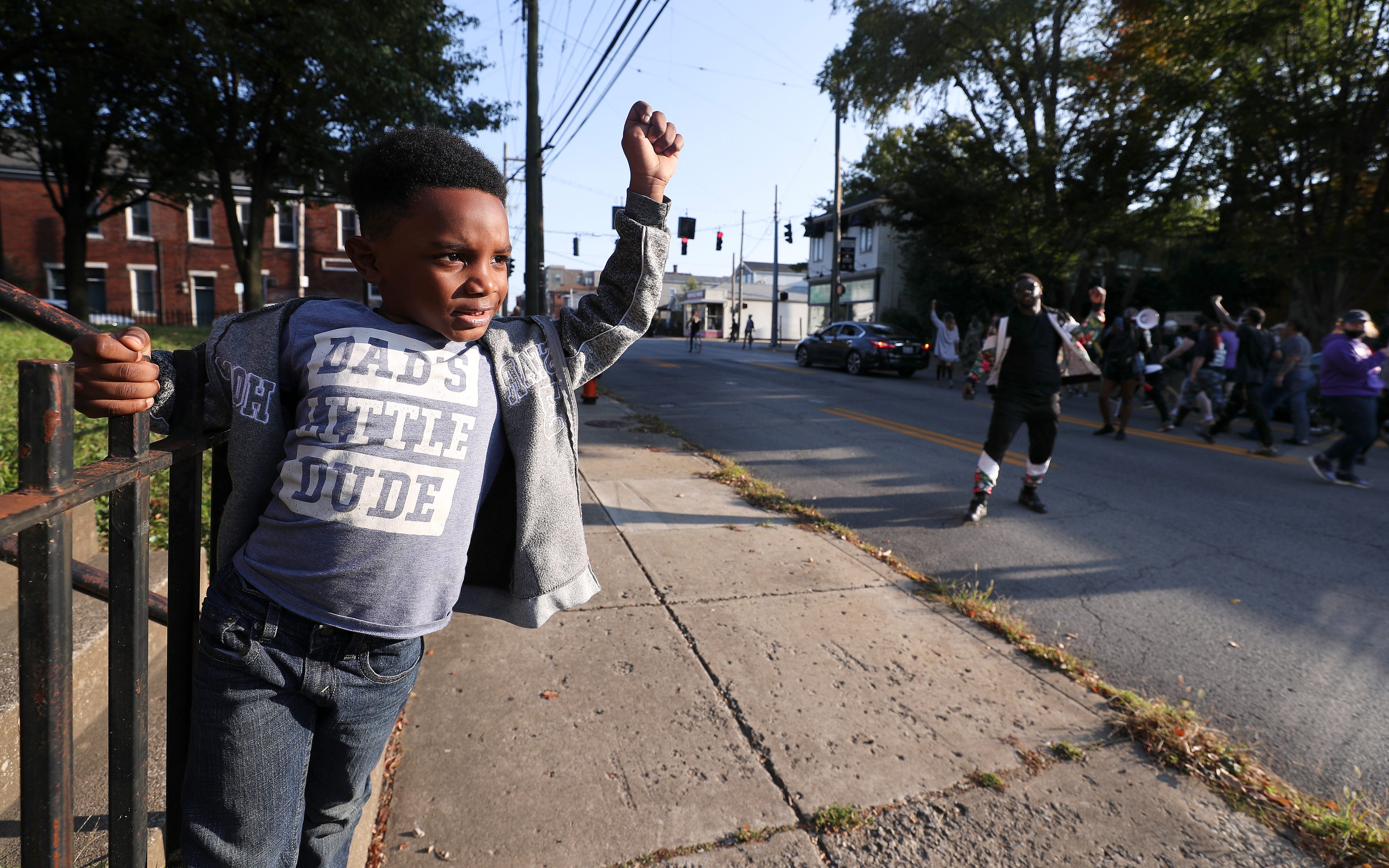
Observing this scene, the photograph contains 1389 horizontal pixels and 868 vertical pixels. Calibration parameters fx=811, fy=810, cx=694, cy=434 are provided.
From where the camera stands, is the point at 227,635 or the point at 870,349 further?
the point at 870,349

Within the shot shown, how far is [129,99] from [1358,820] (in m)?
22.0

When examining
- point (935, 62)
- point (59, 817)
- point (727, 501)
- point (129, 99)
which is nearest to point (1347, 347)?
point (727, 501)

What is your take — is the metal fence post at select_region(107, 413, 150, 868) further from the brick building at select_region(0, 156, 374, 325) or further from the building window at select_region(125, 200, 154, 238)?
the building window at select_region(125, 200, 154, 238)

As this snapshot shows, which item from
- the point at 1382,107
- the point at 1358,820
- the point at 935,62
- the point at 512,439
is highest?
the point at 935,62

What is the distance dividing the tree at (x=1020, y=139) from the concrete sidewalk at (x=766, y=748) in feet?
55.1

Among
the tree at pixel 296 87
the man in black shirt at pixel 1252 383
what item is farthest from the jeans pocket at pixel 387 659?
the tree at pixel 296 87

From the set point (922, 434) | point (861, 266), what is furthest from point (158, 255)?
point (922, 434)

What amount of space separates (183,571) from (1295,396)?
12.1 meters

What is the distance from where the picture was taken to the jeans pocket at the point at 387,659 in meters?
1.50

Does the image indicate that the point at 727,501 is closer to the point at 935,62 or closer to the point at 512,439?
the point at 512,439

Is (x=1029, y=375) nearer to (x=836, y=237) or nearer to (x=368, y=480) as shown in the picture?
(x=368, y=480)

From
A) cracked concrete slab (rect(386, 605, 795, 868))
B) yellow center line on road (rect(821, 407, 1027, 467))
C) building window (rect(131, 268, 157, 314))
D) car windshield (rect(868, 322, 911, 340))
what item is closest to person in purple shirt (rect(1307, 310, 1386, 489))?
yellow center line on road (rect(821, 407, 1027, 467))

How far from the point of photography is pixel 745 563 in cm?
462

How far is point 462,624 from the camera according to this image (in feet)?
11.9
